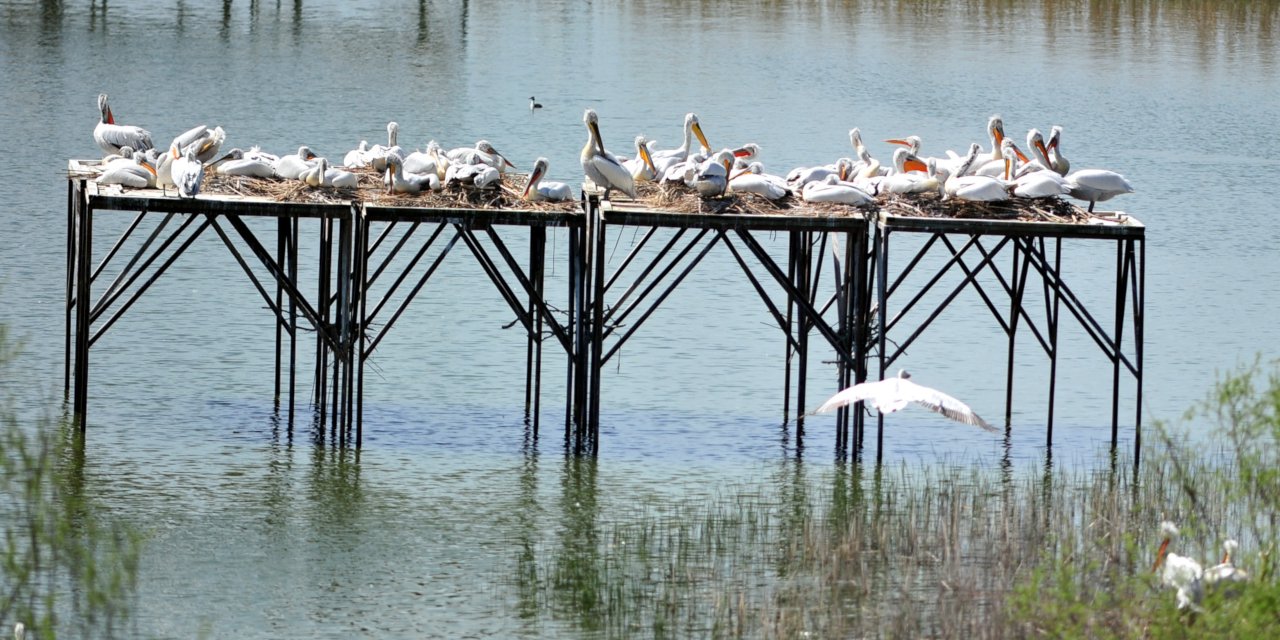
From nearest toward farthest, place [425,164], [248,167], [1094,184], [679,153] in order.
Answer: [248,167] → [1094,184] → [425,164] → [679,153]

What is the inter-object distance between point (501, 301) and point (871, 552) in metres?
16.4

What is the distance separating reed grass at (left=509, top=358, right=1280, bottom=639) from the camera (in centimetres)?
1446

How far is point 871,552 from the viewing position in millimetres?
18188

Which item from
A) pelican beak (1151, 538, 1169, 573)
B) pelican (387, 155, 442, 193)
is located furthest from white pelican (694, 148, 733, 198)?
pelican beak (1151, 538, 1169, 573)

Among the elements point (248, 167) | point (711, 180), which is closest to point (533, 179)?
point (711, 180)

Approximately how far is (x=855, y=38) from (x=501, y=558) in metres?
56.1

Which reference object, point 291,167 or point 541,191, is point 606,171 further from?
point 291,167

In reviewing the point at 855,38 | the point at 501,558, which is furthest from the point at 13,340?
the point at 855,38

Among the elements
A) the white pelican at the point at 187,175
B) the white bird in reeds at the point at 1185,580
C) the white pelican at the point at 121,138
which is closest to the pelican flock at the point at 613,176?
the white pelican at the point at 187,175

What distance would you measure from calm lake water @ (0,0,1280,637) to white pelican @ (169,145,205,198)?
2664 mm

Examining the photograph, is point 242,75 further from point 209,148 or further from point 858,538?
point 858,538

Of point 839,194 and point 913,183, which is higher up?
point 913,183

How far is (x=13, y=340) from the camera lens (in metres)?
27.3

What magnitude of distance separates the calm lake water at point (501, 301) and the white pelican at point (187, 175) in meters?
2.66
